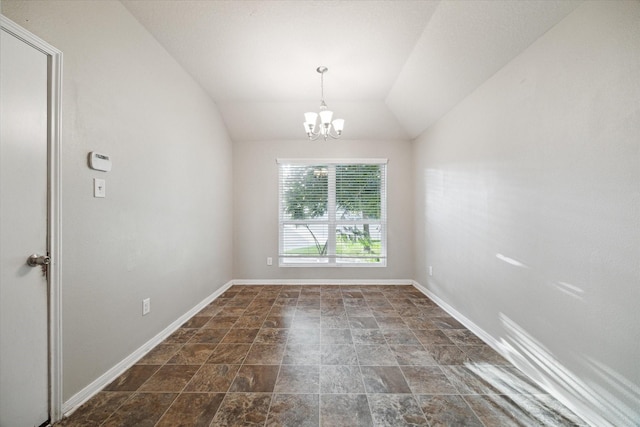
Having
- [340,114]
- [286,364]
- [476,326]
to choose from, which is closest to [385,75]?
[340,114]

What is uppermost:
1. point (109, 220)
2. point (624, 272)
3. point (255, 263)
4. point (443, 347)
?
point (109, 220)

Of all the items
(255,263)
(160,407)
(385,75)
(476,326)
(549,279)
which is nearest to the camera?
(160,407)

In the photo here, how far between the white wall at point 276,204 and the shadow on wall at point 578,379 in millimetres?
2123

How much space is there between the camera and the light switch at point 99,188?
1.60m

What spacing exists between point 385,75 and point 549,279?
2.44 m

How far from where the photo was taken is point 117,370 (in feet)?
5.77

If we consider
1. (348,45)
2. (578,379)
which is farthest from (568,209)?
(348,45)

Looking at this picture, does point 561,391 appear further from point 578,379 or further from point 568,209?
point 568,209

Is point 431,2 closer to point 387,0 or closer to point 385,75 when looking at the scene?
point 387,0

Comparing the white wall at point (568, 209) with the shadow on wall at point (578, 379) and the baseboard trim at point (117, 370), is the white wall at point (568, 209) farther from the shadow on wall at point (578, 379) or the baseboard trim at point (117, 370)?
the baseboard trim at point (117, 370)

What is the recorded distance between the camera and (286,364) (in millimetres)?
1887

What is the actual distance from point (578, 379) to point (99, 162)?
322cm

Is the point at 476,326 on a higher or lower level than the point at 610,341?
lower

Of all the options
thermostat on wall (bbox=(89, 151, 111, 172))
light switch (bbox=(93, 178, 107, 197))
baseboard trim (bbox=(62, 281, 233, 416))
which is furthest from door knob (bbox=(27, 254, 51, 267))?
baseboard trim (bbox=(62, 281, 233, 416))
